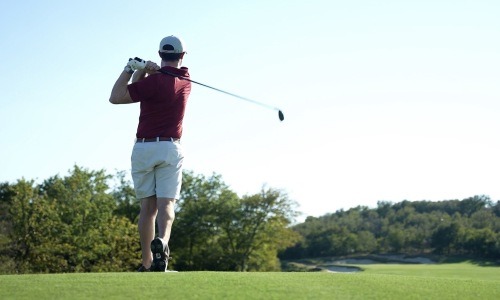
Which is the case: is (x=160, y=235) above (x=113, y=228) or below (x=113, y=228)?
below

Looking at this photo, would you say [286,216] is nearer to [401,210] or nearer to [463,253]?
[463,253]

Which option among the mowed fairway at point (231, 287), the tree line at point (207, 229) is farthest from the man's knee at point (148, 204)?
the tree line at point (207, 229)

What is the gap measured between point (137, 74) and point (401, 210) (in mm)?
127840

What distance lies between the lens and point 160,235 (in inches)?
337

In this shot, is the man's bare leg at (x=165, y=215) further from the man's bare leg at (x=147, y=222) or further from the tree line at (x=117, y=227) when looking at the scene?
the tree line at (x=117, y=227)

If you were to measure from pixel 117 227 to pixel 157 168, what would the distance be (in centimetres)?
5064

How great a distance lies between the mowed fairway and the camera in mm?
6320

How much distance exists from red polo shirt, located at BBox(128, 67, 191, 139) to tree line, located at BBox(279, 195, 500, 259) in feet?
259

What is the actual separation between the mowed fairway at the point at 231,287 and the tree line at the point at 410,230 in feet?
260

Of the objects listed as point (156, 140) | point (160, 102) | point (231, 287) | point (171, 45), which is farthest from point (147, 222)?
point (231, 287)

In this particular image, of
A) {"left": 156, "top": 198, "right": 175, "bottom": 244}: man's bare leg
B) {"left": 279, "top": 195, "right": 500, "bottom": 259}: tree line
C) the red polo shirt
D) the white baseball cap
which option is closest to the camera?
the red polo shirt

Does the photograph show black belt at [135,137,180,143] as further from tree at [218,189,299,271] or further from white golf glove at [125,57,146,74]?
tree at [218,189,299,271]

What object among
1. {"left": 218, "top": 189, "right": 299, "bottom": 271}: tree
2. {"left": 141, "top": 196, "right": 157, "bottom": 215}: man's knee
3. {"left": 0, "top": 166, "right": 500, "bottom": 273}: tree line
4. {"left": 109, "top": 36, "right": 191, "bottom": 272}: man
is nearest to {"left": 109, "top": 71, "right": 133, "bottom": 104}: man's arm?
{"left": 109, "top": 36, "right": 191, "bottom": 272}: man

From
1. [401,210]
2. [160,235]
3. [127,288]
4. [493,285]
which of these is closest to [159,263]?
[160,235]
